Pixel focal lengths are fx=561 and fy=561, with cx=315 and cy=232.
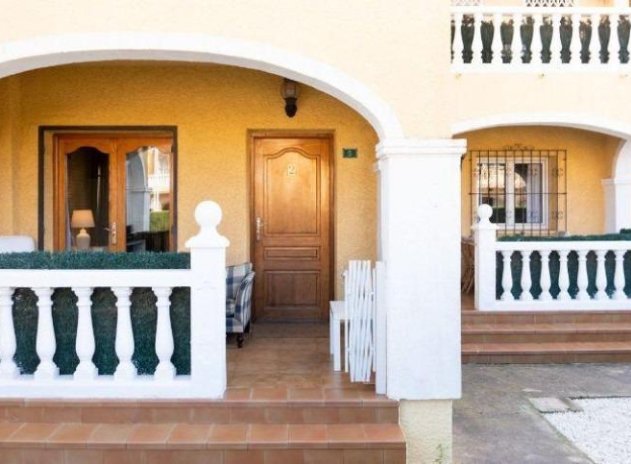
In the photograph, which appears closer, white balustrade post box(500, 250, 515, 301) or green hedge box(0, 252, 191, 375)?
green hedge box(0, 252, 191, 375)

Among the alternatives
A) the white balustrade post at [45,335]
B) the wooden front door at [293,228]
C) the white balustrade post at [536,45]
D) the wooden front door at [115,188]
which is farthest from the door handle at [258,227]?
the white balustrade post at [536,45]

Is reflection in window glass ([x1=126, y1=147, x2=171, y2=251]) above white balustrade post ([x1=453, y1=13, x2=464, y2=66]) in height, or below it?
below

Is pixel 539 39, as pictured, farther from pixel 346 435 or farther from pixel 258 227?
pixel 346 435

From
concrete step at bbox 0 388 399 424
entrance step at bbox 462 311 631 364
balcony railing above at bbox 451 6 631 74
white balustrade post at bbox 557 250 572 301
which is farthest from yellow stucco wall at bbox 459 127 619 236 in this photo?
concrete step at bbox 0 388 399 424

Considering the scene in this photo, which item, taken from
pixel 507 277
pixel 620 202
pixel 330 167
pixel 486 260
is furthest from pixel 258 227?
pixel 620 202

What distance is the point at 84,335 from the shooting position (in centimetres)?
398

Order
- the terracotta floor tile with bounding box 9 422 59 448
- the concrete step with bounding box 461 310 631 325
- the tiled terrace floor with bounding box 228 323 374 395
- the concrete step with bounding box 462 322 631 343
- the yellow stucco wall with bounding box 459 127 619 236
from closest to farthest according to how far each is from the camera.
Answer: the terracotta floor tile with bounding box 9 422 59 448
the tiled terrace floor with bounding box 228 323 374 395
the concrete step with bounding box 462 322 631 343
the concrete step with bounding box 461 310 631 325
the yellow stucco wall with bounding box 459 127 619 236

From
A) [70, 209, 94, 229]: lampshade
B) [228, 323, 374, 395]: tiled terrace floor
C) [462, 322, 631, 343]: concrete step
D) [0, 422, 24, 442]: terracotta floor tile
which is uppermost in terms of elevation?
[70, 209, 94, 229]: lampshade

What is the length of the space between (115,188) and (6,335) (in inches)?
136

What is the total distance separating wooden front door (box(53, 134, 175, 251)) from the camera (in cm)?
712

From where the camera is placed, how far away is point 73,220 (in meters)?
7.04

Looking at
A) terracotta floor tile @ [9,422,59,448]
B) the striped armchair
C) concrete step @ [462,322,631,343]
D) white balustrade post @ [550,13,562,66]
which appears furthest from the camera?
white balustrade post @ [550,13,562,66]

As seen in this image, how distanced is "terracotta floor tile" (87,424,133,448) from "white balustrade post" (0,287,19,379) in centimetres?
78

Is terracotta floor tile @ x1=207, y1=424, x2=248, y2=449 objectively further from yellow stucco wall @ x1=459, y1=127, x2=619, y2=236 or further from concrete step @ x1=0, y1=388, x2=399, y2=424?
yellow stucco wall @ x1=459, y1=127, x2=619, y2=236
